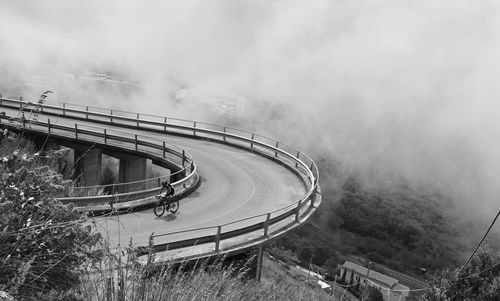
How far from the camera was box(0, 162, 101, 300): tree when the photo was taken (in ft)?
16.1

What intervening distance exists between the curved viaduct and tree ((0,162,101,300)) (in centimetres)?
134

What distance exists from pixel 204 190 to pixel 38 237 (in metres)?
15.4

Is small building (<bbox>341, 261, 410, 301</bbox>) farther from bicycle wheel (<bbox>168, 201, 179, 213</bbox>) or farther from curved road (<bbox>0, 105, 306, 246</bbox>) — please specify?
bicycle wheel (<bbox>168, 201, 179, 213</bbox>)

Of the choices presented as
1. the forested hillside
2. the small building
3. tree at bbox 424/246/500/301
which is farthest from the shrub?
the forested hillside

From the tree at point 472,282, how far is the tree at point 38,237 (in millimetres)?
18411

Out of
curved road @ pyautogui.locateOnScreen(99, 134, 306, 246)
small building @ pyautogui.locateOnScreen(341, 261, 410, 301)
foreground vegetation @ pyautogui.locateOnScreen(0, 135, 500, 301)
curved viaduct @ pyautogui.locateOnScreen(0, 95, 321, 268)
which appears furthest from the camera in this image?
small building @ pyautogui.locateOnScreen(341, 261, 410, 301)

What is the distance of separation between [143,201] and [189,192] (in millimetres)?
3070

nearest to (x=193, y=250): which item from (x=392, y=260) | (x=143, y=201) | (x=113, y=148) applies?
(x=143, y=201)

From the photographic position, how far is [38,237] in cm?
532

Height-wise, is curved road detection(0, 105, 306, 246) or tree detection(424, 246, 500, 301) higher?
curved road detection(0, 105, 306, 246)

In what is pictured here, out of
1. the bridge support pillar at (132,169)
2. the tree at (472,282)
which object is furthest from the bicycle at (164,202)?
the tree at (472,282)

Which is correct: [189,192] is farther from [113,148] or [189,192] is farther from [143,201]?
[113,148]

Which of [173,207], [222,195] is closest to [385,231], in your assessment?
[222,195]

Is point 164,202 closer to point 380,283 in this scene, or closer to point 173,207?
point 173,207
